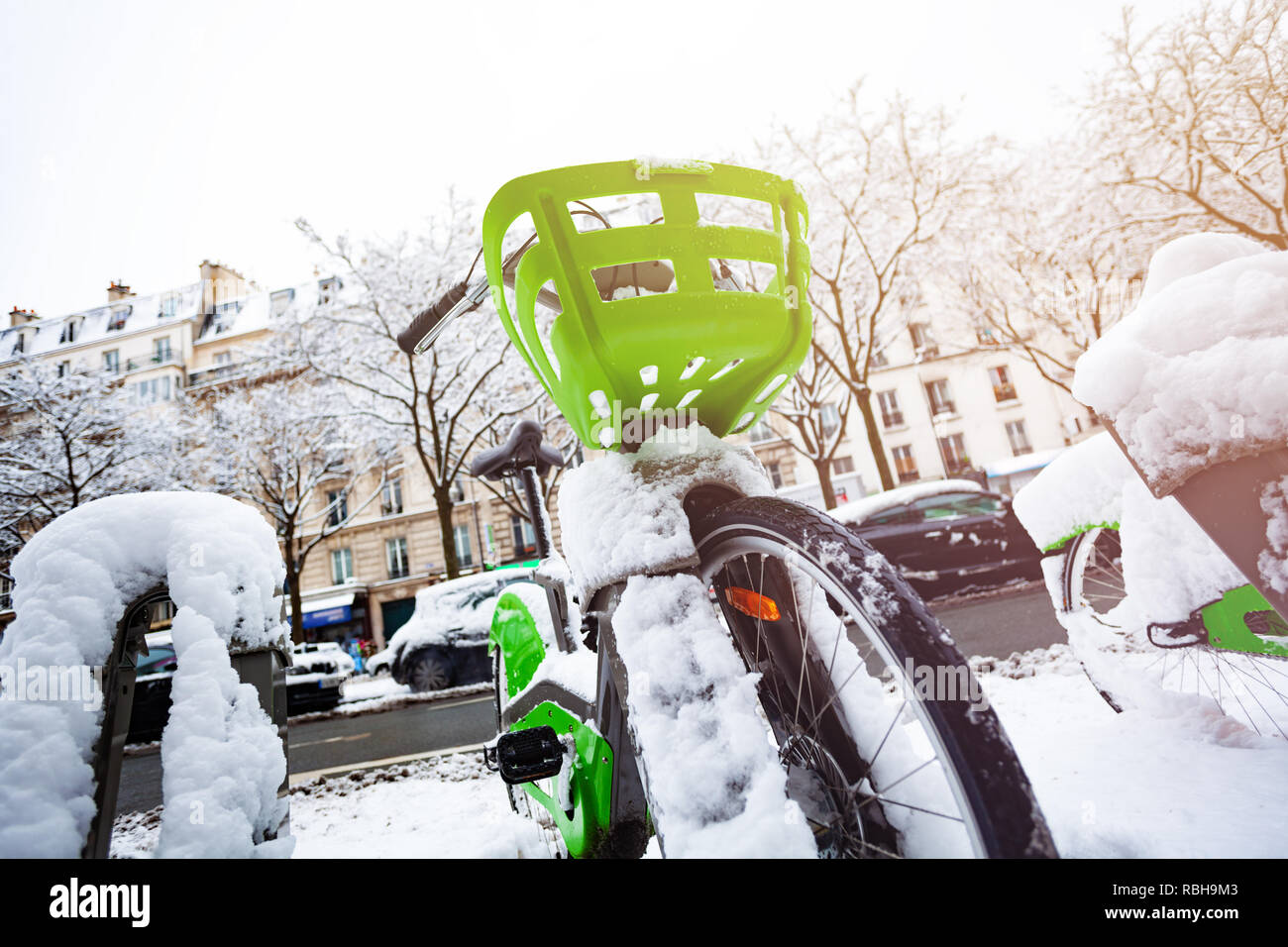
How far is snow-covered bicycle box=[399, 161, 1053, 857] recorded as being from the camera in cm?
86

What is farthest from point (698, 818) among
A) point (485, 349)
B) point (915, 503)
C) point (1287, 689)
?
point (485, 349)

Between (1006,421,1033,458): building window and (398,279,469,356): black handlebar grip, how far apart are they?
100ft

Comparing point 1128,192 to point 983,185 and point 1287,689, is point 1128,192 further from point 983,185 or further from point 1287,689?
point 1287,689

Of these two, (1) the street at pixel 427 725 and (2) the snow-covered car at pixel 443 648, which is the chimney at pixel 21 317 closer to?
(1) the street at pixel 427 725

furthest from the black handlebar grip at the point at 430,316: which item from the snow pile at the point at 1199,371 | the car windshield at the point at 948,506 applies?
the car windshield at the point at 948,506

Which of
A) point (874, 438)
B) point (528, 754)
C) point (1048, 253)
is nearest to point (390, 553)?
point (874, 438)

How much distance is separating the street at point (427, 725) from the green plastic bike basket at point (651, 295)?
2958mm

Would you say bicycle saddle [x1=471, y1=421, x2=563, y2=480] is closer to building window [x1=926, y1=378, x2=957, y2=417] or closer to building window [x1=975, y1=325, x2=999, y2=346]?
building window [x1=975, y1=325, x2=999, y2=346]

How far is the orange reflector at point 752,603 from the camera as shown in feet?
4.10

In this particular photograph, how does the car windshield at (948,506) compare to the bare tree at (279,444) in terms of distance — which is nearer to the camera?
the car windshield at (948,506)

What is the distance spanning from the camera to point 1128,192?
9547mm

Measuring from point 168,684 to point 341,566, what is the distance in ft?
58.0

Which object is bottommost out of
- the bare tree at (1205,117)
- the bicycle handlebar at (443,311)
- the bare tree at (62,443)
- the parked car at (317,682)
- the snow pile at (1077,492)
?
the parked car at (317,682)

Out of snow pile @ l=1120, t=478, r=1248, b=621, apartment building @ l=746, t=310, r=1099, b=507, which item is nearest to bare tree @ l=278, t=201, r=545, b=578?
snow pile @ l=1120, t=478, r=1248, b=621
